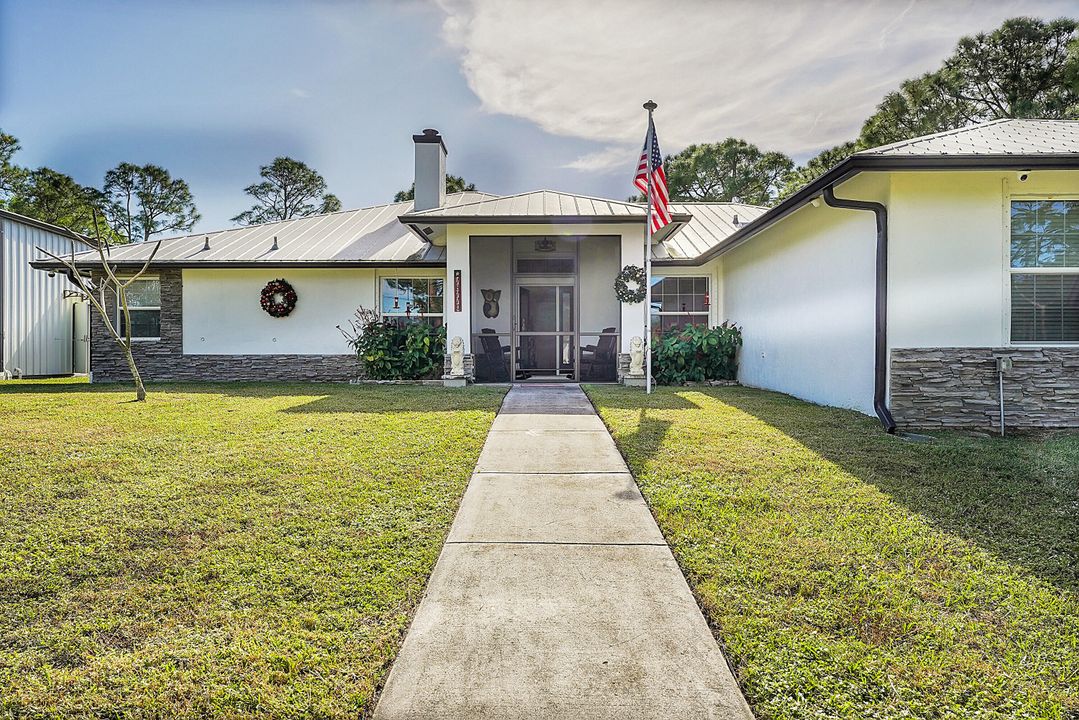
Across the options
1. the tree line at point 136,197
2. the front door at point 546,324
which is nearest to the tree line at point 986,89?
the front door at point 546,324

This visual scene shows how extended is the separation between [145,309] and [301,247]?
363cm

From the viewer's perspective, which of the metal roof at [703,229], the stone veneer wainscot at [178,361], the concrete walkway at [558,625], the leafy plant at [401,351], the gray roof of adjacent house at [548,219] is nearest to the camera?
the concrete walkway at [558,625]

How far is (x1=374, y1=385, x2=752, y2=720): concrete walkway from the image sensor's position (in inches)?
70.0

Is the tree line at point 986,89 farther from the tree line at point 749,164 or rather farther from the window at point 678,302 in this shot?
the window at point 678,302

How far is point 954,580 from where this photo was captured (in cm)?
253

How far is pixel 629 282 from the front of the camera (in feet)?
34.6

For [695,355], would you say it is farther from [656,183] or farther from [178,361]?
[178,361]

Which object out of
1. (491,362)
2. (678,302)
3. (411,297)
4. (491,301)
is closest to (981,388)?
(678,302)

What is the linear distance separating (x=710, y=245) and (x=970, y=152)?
6.69m

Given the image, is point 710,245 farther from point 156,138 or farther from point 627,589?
point 156,138

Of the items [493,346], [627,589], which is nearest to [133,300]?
[493,346]

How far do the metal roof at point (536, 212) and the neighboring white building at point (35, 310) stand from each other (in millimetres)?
8639

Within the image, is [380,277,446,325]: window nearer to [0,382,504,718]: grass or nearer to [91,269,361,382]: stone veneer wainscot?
[91,269,361,382]: stone veneer wainscot

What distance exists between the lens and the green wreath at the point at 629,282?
10461 millimetres
